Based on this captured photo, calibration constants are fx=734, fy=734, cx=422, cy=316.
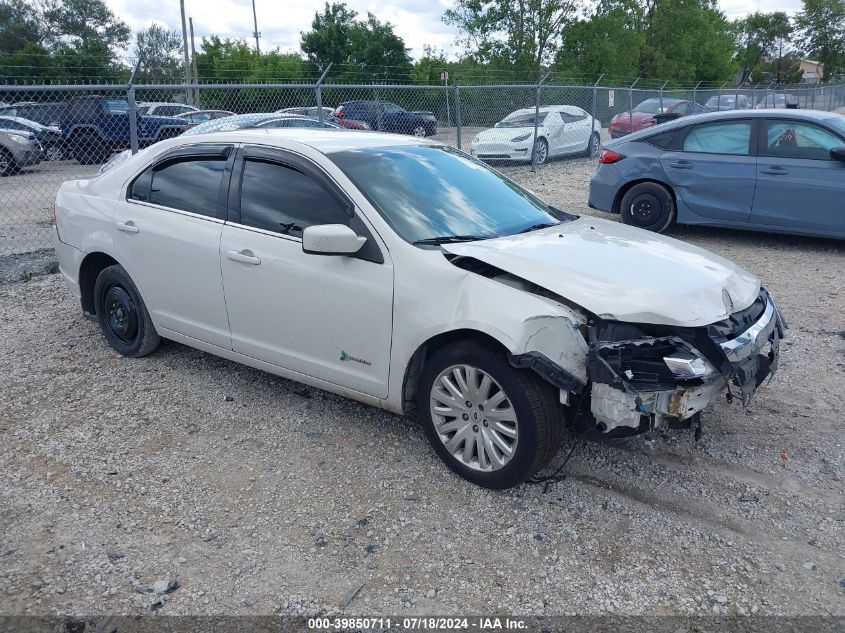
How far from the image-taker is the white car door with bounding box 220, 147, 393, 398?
148 inches

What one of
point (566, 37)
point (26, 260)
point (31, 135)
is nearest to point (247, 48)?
point (566, 37)

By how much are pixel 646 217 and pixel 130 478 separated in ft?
23.0

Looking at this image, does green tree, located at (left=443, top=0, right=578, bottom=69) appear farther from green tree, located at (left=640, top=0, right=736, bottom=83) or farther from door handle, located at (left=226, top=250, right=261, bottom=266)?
door handle, located at (left=226, top=250, right=261, bottom=266)

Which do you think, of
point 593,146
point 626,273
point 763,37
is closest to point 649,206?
point 626,273

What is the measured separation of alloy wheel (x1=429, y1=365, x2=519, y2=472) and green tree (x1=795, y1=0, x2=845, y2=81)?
76.1m

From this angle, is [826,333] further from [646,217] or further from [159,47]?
[159,47]

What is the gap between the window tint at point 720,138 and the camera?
8.30 meters

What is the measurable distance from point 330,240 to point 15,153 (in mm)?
14103

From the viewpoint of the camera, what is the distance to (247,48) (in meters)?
48.8

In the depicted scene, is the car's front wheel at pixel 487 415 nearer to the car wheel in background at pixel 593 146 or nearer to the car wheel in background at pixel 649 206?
the car wheel in background at pixel 649 206

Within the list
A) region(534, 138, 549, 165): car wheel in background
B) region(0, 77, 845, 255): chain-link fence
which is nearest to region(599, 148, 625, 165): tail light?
region(0, 77, 845, 255): chain-link fence

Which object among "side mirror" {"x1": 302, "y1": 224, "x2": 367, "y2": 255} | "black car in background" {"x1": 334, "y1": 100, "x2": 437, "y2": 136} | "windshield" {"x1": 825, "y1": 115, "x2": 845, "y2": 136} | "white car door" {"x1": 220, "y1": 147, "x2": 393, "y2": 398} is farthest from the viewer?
"black car in background" {"x1": 334, "y1": 100, "x2": 437, "y2": 136}

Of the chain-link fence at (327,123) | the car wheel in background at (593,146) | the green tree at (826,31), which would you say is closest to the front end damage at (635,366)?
the chain-link fence at (327,123)

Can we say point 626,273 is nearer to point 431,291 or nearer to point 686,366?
point 686,366
